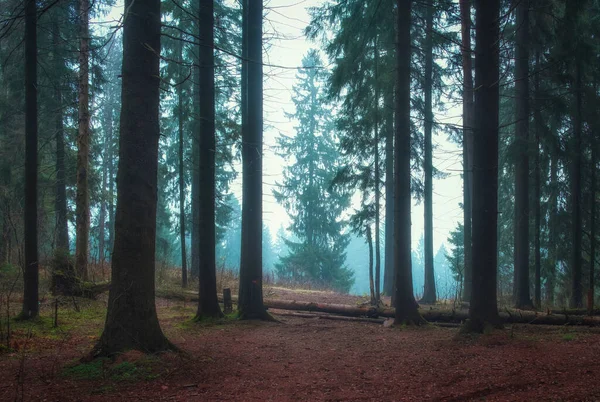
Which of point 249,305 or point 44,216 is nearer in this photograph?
point 249,305

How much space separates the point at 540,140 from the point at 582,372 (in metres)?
10.3

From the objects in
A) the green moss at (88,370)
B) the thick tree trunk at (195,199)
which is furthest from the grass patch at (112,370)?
the thick tree trunk at (195,199)

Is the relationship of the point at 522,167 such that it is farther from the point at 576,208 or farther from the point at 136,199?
the point at 136,199

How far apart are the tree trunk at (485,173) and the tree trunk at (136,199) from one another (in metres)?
5.80

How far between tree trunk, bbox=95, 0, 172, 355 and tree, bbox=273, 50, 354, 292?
25.8m

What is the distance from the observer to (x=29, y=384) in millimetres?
5281

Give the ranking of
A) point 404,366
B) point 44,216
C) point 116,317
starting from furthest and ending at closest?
1. point 44,216
2. point 404,366
3. point 116,317

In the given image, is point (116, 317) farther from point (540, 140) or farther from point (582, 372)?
point (540, 140)

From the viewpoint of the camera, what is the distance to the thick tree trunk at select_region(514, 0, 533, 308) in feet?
42.7

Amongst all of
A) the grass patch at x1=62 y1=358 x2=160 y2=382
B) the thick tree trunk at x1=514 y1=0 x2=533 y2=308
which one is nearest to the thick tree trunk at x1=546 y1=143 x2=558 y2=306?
the thick tree trunk at x1=514 y1=0 x2=533 y2=308

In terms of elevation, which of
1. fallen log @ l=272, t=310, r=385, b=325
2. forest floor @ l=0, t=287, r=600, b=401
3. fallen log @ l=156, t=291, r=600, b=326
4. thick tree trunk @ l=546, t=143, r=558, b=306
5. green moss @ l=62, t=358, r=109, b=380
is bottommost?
fallen log @ l=272, t=310, r=385, b=325

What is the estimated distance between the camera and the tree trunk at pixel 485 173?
27.2 feet

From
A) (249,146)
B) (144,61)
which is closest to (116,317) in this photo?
(144,61)

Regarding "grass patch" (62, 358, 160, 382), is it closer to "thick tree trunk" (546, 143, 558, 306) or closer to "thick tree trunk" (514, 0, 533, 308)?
"thick tree trunk" (514, 0, 533, 308)
